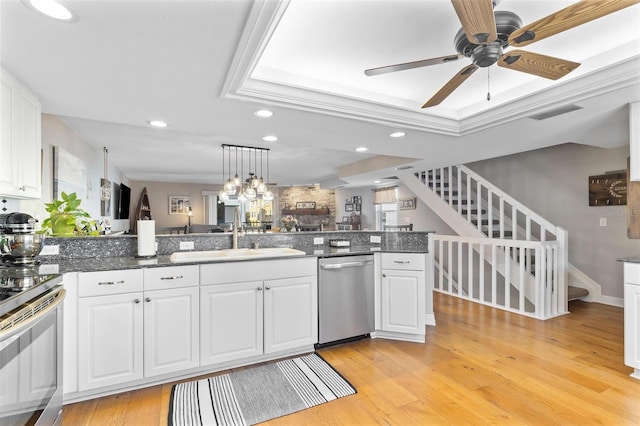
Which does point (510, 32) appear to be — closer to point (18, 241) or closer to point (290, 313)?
point (290, 313)

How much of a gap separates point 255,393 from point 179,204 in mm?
8263

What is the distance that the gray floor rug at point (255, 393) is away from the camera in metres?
1.93

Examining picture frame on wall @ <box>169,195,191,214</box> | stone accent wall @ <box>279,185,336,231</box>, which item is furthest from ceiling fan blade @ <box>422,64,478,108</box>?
picture frame on wall @ <box>169,195,191,214</box>

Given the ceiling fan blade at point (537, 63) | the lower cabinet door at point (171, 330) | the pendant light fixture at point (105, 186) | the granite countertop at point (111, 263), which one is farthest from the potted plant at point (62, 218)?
the ceiling fan blade at point (537, 63)

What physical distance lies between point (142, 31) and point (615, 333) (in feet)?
15.5

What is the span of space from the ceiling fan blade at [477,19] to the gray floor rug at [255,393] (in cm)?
225

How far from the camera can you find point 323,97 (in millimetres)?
2336

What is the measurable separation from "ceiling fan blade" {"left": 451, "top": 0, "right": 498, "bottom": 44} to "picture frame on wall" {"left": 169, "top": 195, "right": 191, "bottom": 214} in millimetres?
9291

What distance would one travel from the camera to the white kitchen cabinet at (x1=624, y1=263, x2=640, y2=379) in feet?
7.63

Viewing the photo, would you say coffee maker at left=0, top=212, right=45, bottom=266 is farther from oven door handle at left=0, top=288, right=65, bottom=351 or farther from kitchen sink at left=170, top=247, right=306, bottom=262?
kitchen sink at left=170, top=247, right=306, bottom=262

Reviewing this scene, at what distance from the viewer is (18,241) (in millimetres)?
1797

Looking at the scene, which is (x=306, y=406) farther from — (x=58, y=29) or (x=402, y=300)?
(x=58, y=29)

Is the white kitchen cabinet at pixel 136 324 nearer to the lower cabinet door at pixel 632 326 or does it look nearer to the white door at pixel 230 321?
the white door at pixel 230 321

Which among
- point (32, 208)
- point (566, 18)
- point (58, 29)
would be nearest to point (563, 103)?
point (566, 18)
